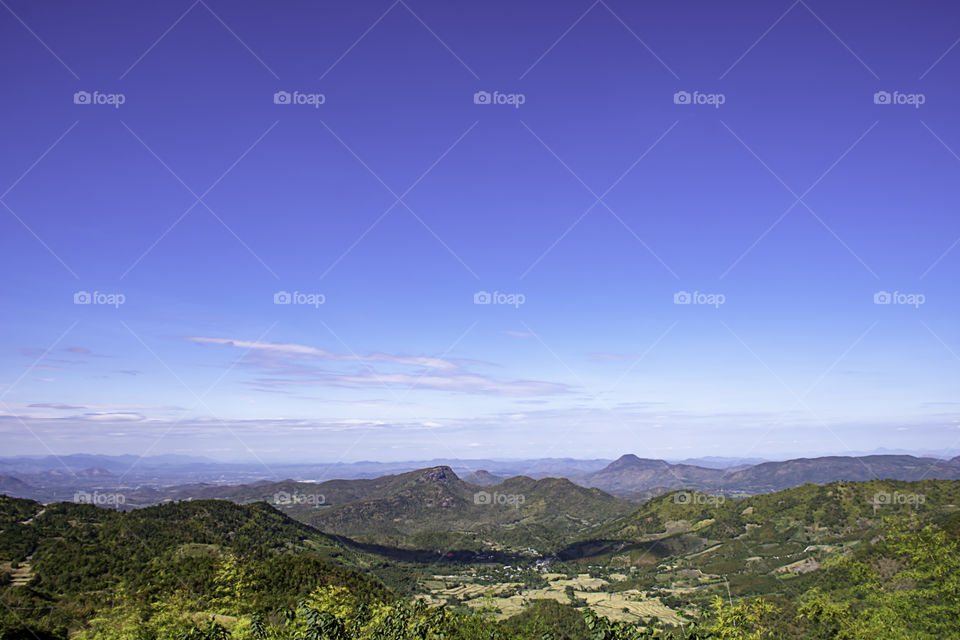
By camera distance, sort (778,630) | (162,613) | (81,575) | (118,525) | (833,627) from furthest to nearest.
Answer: (118,525)
(778,630)
(81,575)
(162,613)
(833,627)

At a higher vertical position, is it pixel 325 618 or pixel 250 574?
pixel 325 618

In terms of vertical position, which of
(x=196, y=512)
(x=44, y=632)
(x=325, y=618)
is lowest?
(x=196, y=512)

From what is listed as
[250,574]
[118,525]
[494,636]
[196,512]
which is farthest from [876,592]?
[196,512]

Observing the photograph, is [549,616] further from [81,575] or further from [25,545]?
[25,545]

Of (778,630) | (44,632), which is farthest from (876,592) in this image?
(778,630)

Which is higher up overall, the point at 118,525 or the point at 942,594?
the point at 942,594

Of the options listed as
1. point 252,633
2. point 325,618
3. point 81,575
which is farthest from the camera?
point 81,575

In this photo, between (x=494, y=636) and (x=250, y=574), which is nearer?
(x=494, y=636)

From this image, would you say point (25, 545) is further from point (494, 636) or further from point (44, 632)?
point (494, 636)

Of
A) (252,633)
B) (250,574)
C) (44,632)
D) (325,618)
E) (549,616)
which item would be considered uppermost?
(325,618)
